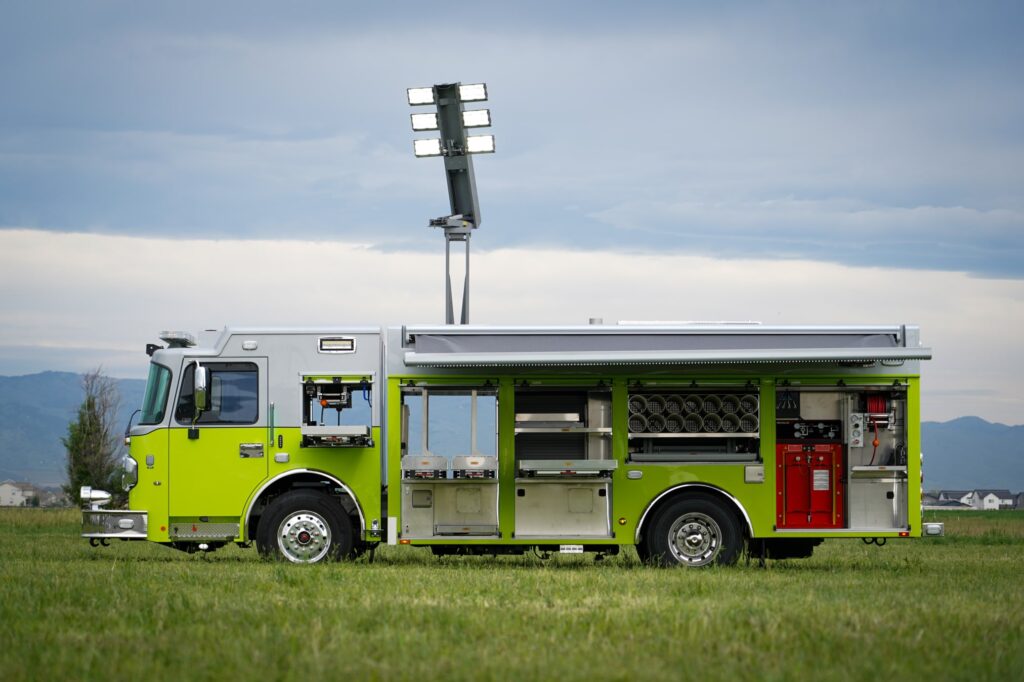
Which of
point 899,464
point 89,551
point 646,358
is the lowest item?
point 89,551

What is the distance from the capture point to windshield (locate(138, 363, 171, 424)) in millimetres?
17016

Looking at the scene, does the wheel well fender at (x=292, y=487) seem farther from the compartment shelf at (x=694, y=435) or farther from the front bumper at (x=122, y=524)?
the compartment shelf at (x=694, y=435)

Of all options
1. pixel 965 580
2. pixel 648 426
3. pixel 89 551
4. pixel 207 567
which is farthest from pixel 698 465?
pixel 89 551

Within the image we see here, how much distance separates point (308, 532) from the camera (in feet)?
54.7

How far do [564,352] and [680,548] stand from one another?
9.16 feet

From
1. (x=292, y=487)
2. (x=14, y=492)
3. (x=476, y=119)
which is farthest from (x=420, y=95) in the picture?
(x=14, y=492)

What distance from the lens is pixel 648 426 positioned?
55.1 ft

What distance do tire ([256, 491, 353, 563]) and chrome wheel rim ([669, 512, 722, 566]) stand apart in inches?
154

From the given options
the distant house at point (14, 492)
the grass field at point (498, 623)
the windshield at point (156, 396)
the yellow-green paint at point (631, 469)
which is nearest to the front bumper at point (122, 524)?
the grass field at point (498, 623)

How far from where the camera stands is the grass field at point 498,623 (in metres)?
8.76

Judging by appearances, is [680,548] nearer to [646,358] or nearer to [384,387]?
[646,358]

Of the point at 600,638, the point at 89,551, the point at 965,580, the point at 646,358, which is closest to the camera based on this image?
the point at 600,638

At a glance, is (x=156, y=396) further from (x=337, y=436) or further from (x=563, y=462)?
(x=563, y=462)

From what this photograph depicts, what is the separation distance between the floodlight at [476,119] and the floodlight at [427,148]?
533mm
